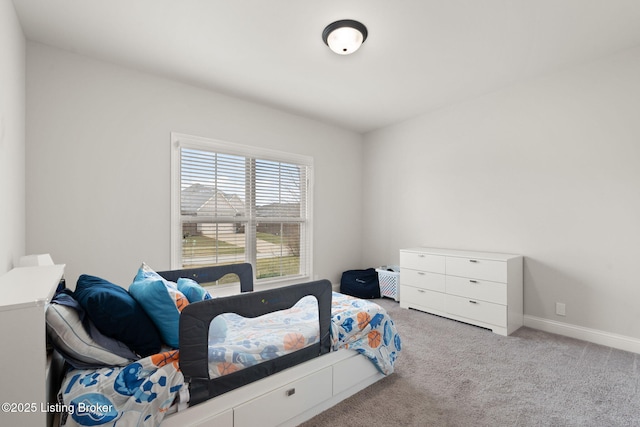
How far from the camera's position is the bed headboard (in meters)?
2.29

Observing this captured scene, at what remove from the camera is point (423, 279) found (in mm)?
3529

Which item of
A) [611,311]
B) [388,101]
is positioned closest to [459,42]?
[388,101]

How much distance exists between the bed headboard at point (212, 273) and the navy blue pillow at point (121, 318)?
853 mm

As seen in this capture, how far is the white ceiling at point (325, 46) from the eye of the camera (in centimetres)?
203

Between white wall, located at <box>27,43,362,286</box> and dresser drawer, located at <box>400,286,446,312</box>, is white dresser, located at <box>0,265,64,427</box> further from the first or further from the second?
dresser drawer, located at <box>400,286,446,312</box>

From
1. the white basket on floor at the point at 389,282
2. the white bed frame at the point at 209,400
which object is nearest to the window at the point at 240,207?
the white basket on floor at the point at 389,282

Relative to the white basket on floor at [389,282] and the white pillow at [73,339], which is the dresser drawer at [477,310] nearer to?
the white basket on floor at [389,282]

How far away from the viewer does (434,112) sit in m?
3.92

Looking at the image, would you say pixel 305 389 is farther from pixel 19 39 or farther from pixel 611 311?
pixel 19 39

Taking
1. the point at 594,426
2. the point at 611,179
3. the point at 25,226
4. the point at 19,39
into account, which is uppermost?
the point at 19,39

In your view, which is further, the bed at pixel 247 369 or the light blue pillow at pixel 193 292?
the light blue pillow at pixel 193 292

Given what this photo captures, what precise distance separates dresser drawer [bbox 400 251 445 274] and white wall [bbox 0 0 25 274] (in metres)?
3.45

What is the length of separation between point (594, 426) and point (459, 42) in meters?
2.64

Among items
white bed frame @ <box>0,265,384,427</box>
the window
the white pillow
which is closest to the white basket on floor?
the window
